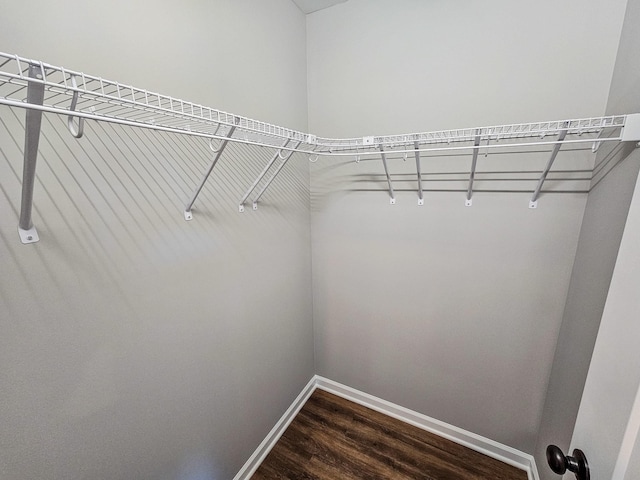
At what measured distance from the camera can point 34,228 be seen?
67 centimetres

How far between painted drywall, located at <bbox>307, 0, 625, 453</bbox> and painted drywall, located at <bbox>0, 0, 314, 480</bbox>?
0.45 metres

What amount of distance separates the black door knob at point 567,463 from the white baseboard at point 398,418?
1.27 metres

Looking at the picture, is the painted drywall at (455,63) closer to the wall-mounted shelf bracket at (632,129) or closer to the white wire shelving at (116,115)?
the white wire shelving at (116,115)

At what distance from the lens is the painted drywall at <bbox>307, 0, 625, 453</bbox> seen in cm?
115

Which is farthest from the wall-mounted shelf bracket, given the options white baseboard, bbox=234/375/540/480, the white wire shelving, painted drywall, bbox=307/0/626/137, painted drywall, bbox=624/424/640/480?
white baseboard, bbox=234/375/540/480

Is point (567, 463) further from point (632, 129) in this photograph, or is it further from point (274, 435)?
point (274, 435)

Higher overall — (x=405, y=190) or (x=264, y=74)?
(x=264, y=74)

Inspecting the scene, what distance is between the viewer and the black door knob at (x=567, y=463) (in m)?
0.58

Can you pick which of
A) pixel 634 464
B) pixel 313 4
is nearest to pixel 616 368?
pixel 634 464

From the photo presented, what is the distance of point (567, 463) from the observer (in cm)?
60

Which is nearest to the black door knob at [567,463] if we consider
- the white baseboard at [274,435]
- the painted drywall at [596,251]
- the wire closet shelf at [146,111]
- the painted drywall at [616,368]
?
the painted drywall at [616,368]

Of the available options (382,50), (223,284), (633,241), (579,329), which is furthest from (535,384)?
(382,50)

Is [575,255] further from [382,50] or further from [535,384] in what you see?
[382,50]

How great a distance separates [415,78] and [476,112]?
377 mm
